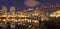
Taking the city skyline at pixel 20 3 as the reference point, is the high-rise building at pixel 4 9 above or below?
below

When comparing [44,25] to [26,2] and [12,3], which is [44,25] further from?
[12,3]

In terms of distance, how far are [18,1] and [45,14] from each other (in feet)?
1.23

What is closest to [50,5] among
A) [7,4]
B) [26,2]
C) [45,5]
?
[45,5]

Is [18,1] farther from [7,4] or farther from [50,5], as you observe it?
[50,5]

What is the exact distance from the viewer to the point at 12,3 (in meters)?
1.56

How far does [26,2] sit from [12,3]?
176mm

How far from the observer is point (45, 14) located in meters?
1.54

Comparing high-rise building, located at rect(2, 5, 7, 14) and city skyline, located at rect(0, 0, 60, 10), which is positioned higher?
city skyline, located at rect(0, 0, 60, 10)

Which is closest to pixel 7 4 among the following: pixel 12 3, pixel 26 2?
pixel 12 3

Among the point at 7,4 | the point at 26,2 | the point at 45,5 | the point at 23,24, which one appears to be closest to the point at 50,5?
the point at 45,5

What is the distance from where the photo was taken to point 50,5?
1.54 m

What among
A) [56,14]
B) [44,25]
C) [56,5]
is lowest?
[44,25]

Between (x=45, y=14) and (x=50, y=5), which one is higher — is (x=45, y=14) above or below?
below

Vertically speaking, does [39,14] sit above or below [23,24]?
above
